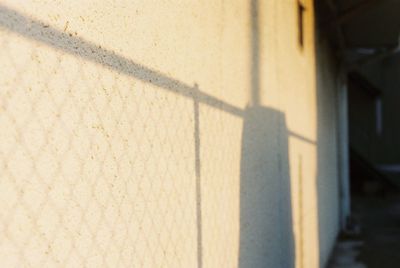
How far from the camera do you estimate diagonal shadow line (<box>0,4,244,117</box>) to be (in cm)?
127

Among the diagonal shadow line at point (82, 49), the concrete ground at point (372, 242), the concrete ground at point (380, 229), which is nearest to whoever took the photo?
the diagonal shadow line at point (82, 49)

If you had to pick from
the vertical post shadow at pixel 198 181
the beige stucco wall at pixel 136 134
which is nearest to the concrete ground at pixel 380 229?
→ the beige stucco wall at pixel 136 134

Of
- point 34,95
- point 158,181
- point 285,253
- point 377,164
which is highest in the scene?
point 377,164

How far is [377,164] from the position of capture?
18484mm

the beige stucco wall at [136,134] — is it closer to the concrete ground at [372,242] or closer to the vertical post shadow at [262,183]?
the vertical post shadow at [262,183]

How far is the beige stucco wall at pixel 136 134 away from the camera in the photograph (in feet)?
4.28

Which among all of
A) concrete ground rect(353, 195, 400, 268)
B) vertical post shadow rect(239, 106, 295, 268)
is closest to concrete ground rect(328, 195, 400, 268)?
concrete ground rect(353, 195, 400, 268)

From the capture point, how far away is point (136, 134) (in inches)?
73.9

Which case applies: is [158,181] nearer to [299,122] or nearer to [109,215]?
[109,215]

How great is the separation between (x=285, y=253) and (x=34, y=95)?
12.4 ft

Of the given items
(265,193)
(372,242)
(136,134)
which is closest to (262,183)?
(265,193)

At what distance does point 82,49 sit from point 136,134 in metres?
0.43

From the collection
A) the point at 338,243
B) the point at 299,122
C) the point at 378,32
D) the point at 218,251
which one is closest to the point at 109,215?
the point at 218,251

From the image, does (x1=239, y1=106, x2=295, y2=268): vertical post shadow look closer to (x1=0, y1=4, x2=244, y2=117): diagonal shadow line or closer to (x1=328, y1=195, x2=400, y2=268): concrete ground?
(x1=0, y1=4, x2=244, y2=117): diagonal shadow line
